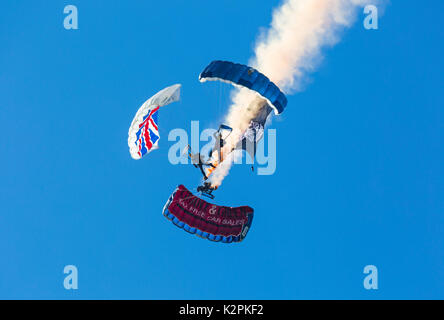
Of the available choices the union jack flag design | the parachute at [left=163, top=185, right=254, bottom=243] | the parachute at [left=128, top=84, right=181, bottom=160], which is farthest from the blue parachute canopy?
the parachute at [left=163, top=185, right=254, bottom=243]

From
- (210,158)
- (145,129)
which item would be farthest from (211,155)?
(145,129)

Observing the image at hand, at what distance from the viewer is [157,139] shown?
35.1 m

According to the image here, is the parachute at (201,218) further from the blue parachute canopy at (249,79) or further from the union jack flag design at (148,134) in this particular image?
A: the blue parachute canopy at (249,79)

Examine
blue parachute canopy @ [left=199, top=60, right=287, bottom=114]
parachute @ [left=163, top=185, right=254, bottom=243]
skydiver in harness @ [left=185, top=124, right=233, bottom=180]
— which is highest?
blue parachute canopy @ [left=199, top=60, right=287, bottom=114]

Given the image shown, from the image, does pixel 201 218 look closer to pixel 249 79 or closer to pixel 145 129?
pixel 145 129

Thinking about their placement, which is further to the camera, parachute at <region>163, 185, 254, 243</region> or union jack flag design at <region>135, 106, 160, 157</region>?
parachute at <region>163, 185, 254, 243</region>

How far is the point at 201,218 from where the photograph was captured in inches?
1446

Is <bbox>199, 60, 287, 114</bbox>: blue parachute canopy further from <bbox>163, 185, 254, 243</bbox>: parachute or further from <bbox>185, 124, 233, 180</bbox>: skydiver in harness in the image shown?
<bbox>163, 185, 254, 243</bbox>: parachute

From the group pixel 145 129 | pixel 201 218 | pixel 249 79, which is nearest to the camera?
pixel 249 79

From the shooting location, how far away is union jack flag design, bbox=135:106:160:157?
3466 cm

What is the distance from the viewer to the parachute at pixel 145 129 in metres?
34.6

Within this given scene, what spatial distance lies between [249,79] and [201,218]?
8553 mm

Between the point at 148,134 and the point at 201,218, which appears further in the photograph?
the point at 201,218
